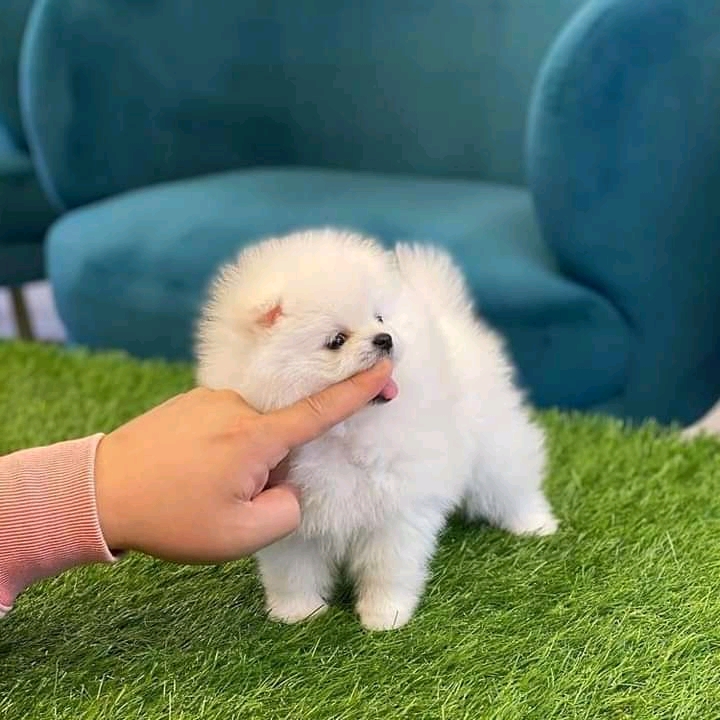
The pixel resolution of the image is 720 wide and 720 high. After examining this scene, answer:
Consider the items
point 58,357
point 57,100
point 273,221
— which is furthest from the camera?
point 57,100

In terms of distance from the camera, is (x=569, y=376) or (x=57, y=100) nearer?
(x=569, y=376)

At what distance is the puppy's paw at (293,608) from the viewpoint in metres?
0.96

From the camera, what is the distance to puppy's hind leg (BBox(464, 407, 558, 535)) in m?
1.05

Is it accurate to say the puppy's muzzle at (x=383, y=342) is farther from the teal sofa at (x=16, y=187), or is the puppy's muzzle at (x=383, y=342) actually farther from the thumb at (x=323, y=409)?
the teal sofa at (x=16, y=187)

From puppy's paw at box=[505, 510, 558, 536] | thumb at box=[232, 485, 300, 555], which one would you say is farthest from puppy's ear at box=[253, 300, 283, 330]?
puppy's paw at box=[505, 510, 558, 536]

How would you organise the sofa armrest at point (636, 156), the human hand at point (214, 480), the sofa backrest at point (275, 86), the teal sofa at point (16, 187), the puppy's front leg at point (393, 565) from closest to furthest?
the human hand at point (214, 480)
the puppy's front leg at point (393, 565)
the sofa armrest at point (636, 156)
the sofa backrest at point (275, 86)
the teal sofa at point (16, 187)

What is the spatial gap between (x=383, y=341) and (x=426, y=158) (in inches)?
53.1

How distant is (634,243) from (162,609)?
2.71ft

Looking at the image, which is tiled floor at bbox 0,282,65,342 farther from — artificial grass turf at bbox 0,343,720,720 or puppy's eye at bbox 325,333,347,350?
puppy's eye at bbox 325,333,347,350

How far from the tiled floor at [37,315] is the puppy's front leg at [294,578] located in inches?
89.3

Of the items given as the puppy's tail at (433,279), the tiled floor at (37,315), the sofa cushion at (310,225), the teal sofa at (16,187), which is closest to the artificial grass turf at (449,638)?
the puppy's tail at (433,279)

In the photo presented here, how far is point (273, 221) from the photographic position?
1.74 m

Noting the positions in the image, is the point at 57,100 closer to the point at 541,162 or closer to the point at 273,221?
the point at 273,221

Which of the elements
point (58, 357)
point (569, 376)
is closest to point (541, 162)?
point (569, 376)
